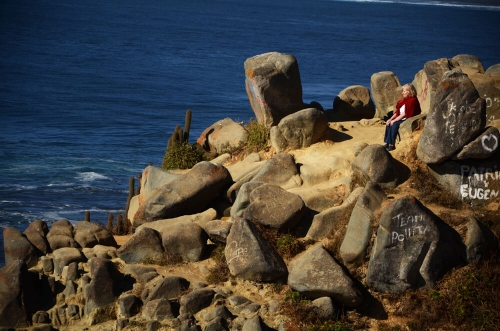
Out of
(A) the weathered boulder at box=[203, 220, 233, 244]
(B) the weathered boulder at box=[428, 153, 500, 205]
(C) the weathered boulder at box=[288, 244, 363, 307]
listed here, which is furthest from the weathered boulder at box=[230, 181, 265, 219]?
(B) the weathered boulder at box=[428, 153, 500, 205]

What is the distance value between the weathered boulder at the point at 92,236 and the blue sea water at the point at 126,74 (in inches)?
591

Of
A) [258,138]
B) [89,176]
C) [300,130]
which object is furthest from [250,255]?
[89,176]

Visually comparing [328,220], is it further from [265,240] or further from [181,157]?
[181,157]

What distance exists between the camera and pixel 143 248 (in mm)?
24297

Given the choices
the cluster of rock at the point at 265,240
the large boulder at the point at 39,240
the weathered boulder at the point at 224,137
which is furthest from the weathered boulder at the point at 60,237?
the weathered boulder at the point at 224,137

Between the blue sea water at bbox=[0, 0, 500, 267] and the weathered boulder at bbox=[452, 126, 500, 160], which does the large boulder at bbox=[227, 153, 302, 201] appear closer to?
the weathered boulder at bbox=[452, 126, 500, 160]

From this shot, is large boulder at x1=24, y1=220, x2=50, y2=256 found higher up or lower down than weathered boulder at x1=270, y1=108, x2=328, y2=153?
lower down

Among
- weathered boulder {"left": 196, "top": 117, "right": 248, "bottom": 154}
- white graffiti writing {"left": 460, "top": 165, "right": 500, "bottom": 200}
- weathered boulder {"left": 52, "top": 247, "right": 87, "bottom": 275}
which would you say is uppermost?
white graffiti writing {"left": 460, "top": 165, "right": 500, "bottom": 200}

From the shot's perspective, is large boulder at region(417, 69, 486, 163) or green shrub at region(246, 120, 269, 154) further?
green shrub at region(246, 120, 269, 154)

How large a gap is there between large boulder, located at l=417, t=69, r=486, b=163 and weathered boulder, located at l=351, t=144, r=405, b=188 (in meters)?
1.18

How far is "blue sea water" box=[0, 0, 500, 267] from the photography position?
2184 inches

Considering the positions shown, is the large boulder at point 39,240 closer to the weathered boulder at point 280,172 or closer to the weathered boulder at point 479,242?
the weathered boulder at point 280,172

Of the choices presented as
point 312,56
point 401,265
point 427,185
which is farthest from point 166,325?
point 312,56

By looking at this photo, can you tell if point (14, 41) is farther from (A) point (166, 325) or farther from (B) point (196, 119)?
(A) point (166, 325)
